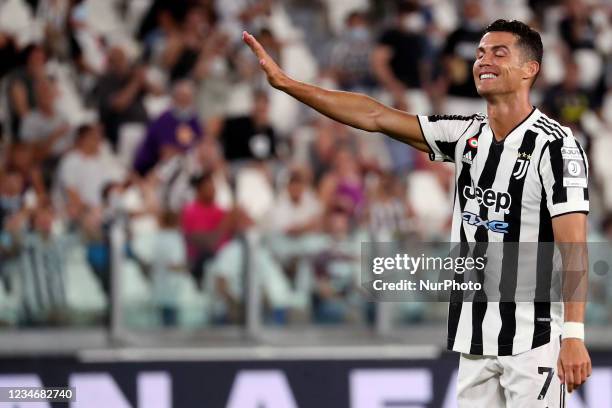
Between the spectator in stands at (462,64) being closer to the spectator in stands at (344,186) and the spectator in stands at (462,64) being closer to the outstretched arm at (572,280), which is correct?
the spectator in stands at (344,186)

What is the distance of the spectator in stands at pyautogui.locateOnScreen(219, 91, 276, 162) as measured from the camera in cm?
941

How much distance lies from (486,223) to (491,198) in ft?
0.29

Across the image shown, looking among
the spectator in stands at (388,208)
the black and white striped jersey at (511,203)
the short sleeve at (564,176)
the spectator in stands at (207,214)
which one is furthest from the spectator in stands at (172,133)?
the short sleeve at (564,176)

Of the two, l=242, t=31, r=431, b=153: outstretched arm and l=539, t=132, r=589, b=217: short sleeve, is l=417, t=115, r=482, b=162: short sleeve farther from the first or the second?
l=539, t=132, r=589, b=217: short sleeve

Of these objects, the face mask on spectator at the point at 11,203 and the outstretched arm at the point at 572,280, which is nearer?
the outstretched arm at the point at 572,280

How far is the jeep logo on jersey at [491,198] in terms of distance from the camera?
14.2 ft

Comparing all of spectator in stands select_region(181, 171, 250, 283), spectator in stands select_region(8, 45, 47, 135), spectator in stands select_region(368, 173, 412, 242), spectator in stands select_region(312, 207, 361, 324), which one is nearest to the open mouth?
spectator in stands select_region(312, 207, 361, 324)

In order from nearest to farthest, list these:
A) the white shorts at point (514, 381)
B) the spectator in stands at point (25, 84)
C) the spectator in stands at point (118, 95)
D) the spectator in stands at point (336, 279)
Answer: the white shorts at point (514, 381)
the spectator in stands at point (336, 279)
the spectator in stands at point (25, 84)
the spectator in stands at point (118, 95)

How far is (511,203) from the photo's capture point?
431 cm

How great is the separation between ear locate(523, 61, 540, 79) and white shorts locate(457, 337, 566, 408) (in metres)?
0.92

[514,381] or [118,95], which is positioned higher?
[118,95]

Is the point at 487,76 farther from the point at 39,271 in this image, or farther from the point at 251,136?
the point at 251,136

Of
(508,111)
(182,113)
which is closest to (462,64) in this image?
(182,113)

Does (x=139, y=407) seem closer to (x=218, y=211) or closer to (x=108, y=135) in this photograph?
(x=218, y=211)
